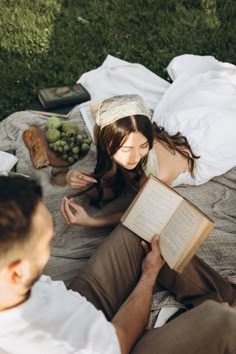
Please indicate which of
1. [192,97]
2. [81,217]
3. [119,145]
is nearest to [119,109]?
[119,145]

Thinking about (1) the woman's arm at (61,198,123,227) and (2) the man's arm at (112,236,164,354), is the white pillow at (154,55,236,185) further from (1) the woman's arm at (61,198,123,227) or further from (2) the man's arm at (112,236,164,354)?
(2) the man's arm at (112,236,164,354)

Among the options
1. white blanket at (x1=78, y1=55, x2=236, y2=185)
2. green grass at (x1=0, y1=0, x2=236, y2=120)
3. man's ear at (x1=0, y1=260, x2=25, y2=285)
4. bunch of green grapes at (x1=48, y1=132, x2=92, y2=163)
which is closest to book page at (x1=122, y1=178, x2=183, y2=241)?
white blanket at (x1=78, y1=55, x2=236, y2=185)

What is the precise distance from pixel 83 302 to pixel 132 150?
2.98 ft

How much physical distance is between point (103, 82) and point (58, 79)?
0.41 meters

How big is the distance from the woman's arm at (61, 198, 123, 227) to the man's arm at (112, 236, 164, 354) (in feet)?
1.22

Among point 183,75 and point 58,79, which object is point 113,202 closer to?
point 183,75

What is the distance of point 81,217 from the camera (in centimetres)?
259

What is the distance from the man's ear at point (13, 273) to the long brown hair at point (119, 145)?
1.16 metres

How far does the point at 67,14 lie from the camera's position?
447 centimetres

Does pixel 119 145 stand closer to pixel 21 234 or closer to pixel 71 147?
pixel 71 147

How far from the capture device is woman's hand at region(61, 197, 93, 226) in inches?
101

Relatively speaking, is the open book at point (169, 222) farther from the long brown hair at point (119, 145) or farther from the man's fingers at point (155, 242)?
the long brown hair at point (119, 145)

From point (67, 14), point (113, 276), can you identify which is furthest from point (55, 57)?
point (113, 276)

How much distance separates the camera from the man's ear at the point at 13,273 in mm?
1342
